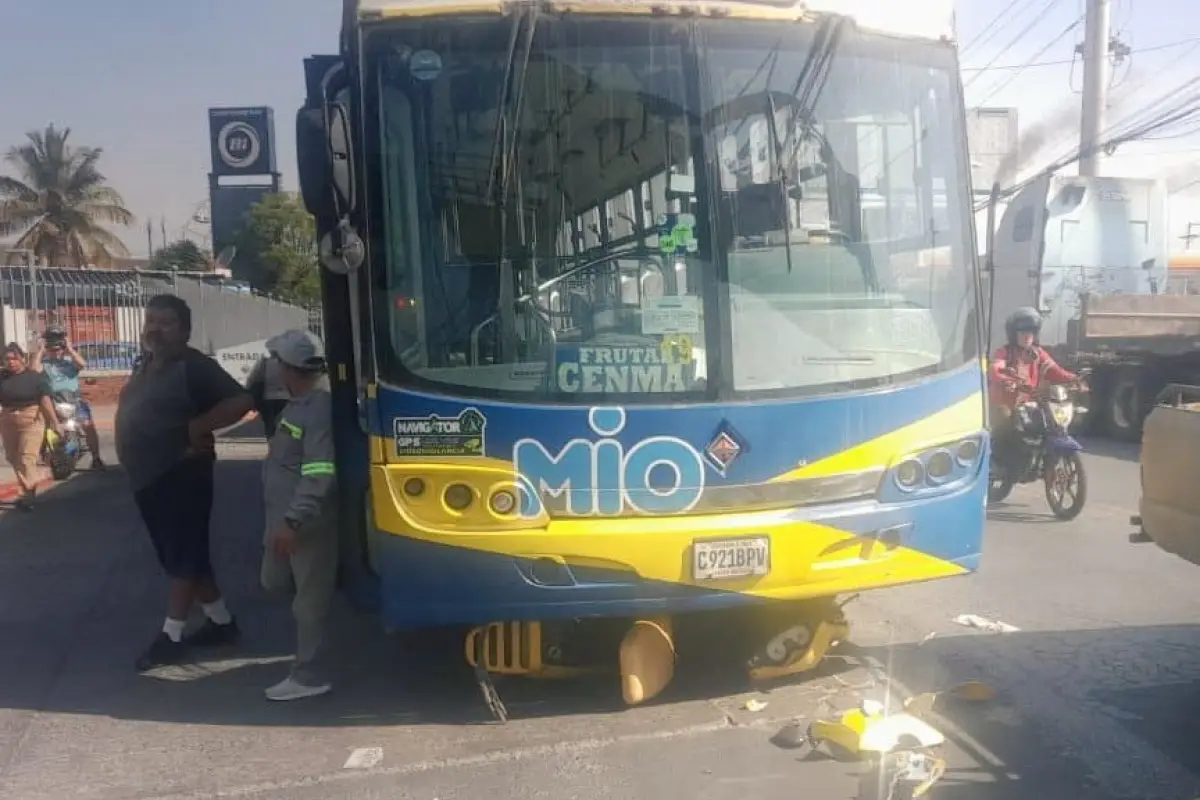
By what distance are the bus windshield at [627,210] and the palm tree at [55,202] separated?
4893 centimetres

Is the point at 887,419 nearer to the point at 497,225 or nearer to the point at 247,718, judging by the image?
the point at 497,225

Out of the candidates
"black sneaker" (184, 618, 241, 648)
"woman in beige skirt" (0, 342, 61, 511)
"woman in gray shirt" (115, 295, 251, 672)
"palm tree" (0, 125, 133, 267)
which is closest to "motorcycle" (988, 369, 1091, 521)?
"black sneaker" (184, 618, 241, 648)

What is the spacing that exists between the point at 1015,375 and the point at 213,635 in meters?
6.62

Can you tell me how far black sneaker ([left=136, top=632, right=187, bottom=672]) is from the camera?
6.20 meters

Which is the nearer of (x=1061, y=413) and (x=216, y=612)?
(x=216, y=612)

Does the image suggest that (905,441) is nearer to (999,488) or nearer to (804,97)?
(804,97)

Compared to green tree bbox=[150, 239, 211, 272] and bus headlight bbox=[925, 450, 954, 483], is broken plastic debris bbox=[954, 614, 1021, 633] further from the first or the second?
green tree bbox=[150, 239, 211, 272]

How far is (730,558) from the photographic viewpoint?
4.95 metres

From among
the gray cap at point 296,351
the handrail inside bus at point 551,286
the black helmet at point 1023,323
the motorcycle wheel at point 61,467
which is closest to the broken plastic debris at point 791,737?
the handrail inside bus at point 551,286

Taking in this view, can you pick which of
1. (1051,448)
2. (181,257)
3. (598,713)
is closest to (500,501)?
(598,713)

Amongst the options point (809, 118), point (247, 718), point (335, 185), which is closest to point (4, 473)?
point (247, 718)

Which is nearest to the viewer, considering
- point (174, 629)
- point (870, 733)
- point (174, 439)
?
point (870, 733)

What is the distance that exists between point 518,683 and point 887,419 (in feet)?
6.97

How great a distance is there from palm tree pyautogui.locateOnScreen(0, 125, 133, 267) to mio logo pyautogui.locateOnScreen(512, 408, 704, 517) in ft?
162
